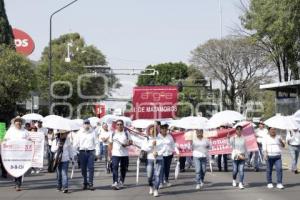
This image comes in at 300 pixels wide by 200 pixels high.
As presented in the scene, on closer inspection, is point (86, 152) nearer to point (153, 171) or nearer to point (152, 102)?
point (153, 171)

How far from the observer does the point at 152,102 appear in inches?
635

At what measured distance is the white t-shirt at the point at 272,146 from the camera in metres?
16.0

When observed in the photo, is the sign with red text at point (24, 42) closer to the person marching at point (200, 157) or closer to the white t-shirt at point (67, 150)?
the white t-shirt at point (67, 150)

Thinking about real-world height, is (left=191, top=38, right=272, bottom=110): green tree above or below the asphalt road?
above

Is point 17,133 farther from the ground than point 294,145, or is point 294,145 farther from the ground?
point 17,133

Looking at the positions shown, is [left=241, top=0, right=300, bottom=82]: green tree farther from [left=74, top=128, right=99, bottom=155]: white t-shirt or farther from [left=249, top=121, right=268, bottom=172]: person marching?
[left=74, top=128, right=99, bottom=155]: white t-shirt

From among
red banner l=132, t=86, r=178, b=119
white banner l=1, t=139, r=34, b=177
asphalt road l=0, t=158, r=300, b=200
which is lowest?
asphalt road l=0, t=158, r=300, b=200

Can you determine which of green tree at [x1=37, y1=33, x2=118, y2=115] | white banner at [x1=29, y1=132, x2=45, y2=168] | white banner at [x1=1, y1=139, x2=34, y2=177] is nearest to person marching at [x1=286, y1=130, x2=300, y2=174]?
white banner at [x1=29, y1=132, x2=45, y2=168]

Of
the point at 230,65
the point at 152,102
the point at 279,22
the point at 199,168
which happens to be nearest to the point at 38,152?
the point at 152,102

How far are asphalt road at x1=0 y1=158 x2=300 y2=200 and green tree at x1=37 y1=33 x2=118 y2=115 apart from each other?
3468 cm

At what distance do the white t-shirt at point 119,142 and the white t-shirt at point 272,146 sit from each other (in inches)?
140

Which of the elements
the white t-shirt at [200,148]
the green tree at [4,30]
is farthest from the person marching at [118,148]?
the green tree at [4,30]

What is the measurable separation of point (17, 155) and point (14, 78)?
1993 cm

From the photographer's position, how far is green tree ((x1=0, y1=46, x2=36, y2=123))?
34719mm
